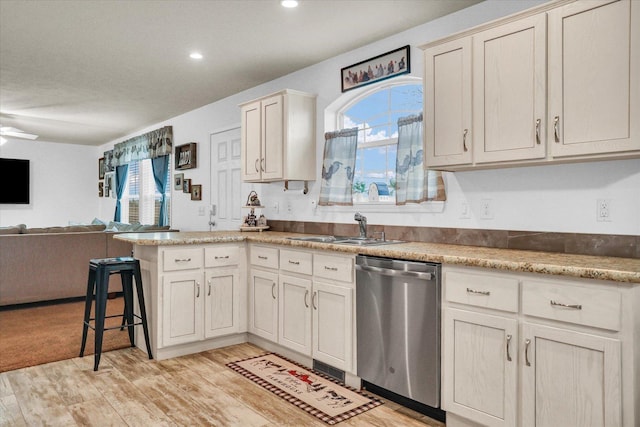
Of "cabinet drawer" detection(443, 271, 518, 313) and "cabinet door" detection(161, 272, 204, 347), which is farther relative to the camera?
"cabinet door" detection(161, 272, 204, 347)

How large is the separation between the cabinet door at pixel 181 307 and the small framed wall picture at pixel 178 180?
3.17 metres

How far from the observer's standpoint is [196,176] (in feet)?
20.2

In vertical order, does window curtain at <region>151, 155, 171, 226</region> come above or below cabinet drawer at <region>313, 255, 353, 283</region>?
above

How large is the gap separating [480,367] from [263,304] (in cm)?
192

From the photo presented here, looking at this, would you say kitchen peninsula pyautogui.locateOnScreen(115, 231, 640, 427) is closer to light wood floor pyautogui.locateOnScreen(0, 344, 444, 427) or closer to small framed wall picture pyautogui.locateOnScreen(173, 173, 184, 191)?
light wood floor pyautogui.locateOnScreen(0, 344, 444, 427)

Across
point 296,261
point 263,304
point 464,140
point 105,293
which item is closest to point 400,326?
point 296,261

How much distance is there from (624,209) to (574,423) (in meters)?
1.12

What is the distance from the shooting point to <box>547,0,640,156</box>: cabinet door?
6.61ft

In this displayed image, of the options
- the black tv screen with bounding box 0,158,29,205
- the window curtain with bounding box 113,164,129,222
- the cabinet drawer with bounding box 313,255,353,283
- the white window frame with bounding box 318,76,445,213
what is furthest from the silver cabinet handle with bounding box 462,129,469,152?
the black tv screen with bounding box 0,158,29,205

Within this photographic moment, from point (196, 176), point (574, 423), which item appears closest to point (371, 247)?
point (574, 423)

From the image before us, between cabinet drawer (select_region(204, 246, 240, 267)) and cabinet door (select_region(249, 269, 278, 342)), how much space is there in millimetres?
193

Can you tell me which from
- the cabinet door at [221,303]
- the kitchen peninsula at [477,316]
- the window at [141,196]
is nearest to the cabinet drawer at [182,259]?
the kitchen peninsula at [477,316]

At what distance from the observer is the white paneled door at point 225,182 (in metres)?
5.38

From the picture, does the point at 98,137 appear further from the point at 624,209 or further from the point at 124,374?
the point at 624,209
